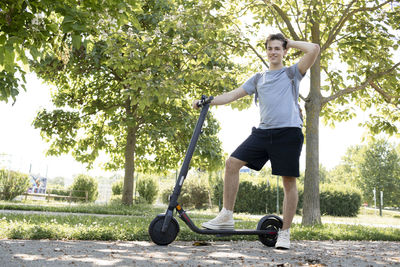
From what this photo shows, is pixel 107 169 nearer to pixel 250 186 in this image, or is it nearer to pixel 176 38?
pixel 250 186

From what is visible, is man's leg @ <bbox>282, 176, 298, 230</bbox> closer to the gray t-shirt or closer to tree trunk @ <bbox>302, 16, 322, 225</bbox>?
the gray t-shirt

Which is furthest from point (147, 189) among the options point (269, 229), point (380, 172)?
point (380, 172)

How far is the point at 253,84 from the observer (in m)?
3.89

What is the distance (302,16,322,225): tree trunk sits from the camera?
25.2ft

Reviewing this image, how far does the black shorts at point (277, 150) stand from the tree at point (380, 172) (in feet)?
118

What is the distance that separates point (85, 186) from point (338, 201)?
1561 cm

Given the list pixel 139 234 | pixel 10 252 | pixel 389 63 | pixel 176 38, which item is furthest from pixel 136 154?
pixel 10 252

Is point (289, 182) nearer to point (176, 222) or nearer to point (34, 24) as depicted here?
point (176, 222)

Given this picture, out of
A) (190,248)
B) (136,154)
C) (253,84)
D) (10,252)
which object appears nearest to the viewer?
(10,252)

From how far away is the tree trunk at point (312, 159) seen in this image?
7.68 m

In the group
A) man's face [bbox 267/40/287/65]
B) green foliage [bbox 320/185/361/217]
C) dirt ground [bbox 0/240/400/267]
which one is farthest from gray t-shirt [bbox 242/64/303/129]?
green foliage [bbox 320/185/361/217]

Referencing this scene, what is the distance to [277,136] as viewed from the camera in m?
3.56

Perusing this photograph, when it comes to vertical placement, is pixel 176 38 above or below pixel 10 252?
above

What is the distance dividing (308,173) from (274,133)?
4.49 metres
